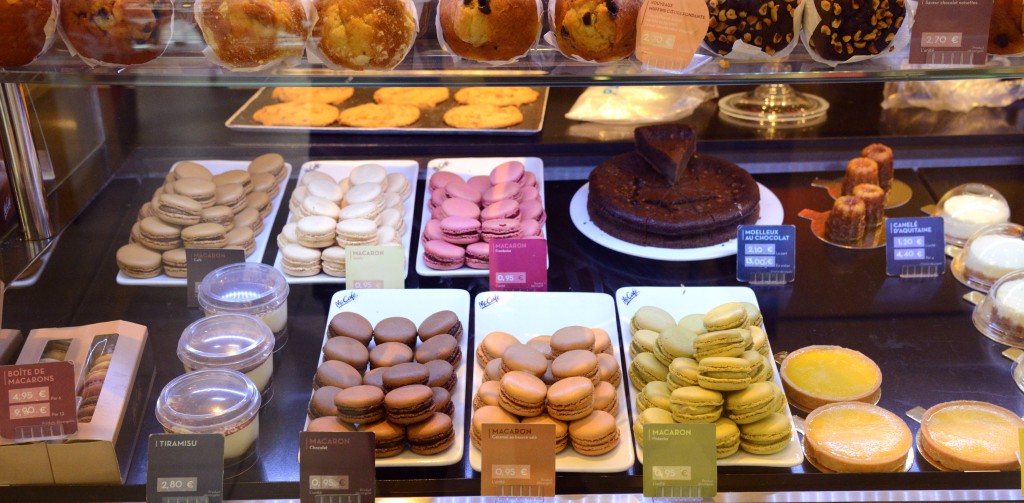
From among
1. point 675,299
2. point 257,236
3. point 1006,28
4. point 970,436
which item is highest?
point 1006,28

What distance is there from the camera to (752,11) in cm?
186

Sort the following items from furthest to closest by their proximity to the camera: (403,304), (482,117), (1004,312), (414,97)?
(414,97) < (482,117) < (403,304) < (1004,312)

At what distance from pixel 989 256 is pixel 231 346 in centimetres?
196

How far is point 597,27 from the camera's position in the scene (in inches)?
72.5

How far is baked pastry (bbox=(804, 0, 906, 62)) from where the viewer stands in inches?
72.3

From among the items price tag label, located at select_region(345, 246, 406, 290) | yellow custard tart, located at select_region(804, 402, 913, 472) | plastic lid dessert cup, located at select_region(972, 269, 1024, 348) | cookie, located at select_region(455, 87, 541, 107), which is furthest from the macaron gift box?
plastic lid dessert cup, located at select_region(972, 269, 1024, 348)

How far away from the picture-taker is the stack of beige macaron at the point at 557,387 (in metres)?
1.90

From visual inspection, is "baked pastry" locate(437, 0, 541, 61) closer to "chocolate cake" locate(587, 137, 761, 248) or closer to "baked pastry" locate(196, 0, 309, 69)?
"baked pastry" locate(196, 0, 309, 69)

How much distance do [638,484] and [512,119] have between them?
1720 millimetres

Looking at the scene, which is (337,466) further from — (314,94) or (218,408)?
(314,94)

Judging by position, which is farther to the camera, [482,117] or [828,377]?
[482,117]

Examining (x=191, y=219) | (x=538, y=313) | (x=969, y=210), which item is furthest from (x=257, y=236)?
(x=969, y=210)

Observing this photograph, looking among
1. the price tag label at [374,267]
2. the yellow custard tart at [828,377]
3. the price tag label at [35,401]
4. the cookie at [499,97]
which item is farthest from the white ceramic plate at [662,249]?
the price tag label at [35,401]

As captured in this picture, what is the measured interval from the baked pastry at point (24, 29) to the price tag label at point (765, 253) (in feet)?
5.56
